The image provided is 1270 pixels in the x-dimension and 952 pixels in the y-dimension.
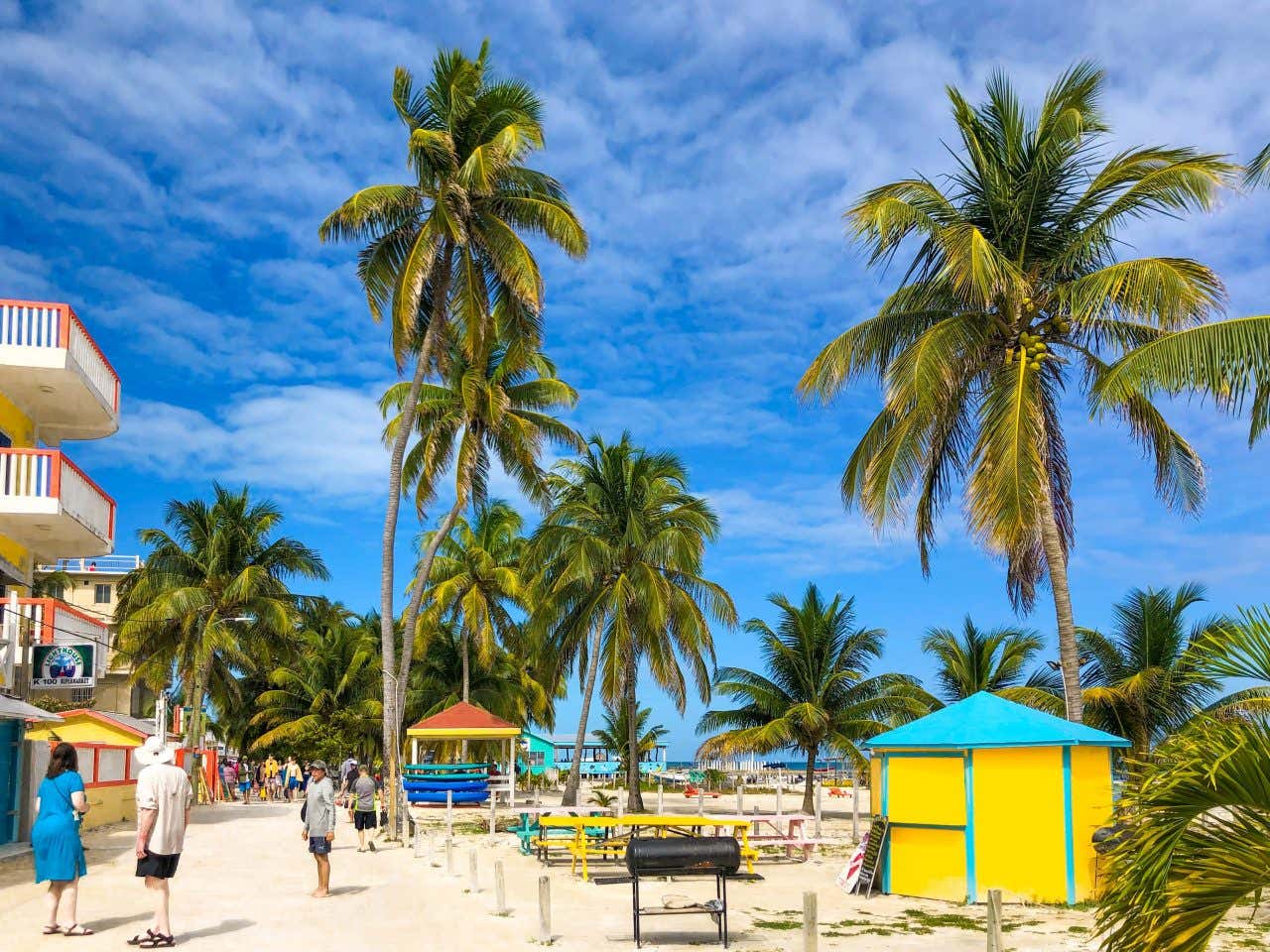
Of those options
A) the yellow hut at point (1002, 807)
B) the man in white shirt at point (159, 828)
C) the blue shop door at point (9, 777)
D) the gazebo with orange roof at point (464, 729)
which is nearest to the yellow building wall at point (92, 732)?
the gazebo with orange roof at point (464, 729)

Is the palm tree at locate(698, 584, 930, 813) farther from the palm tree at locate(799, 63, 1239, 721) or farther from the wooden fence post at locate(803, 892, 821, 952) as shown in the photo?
the wooden fence post at locate(803, 892, 821, 952)

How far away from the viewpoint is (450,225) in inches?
1047

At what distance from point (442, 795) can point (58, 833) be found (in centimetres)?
2398

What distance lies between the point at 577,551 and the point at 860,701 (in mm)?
9094

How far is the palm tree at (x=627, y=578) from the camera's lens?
32.3 m

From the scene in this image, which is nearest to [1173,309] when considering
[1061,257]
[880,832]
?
[1061,257]

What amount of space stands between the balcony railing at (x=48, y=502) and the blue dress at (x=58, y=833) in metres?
11.3

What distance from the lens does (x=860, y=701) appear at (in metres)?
33.4

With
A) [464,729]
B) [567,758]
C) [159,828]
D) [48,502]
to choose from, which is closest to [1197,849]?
[159,828]

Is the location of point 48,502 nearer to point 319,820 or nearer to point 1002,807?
point 319,820

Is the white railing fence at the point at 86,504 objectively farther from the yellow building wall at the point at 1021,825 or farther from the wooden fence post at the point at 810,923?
the wooden fence post at the point at 810,923

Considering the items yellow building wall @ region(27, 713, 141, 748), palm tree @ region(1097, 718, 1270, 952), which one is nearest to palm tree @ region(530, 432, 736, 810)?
yellow building wall @ region(27, 713, 141, 748)

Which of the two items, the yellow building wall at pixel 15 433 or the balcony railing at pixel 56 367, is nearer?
the balcony railing at pixel 56 367

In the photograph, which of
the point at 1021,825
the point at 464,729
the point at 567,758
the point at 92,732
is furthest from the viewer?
the point at 567,758
